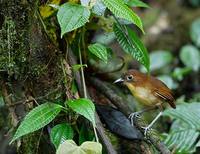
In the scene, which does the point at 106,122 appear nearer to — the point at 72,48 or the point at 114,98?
the point at 114,98

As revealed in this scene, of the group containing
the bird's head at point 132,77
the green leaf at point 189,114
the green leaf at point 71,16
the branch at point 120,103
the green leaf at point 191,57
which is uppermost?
the green leaf at point 71,16

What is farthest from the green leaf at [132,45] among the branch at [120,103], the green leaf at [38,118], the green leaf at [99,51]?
the green leaf at [38,118]

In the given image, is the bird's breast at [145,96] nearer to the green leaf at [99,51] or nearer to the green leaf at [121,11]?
the green leaf at [99,51]

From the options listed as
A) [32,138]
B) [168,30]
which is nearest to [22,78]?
[32,138]

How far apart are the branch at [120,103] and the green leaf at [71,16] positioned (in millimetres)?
768

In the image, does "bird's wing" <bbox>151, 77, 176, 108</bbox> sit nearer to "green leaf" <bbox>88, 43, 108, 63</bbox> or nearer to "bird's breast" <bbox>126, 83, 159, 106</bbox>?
"bird's breast" <bbox>126, 83, 159, 106</bbox>

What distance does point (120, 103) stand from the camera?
302cm

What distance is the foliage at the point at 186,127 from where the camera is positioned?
347cm

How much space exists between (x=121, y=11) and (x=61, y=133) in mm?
669

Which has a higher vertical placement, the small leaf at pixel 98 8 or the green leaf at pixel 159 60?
the small leaf at pixel 98 8

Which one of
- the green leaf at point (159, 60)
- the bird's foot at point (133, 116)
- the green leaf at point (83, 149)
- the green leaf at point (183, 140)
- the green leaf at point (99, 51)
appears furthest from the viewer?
the green leaf at point (159, 60)

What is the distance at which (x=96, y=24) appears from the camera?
3123 millimetres

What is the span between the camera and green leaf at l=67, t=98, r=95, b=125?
2270mm

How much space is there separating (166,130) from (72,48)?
51.8 inches
